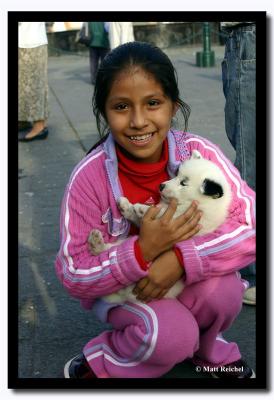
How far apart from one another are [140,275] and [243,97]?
3.66ft

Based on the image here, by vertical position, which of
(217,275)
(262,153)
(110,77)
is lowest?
(217,275)

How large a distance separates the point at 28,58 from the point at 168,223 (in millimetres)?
4169

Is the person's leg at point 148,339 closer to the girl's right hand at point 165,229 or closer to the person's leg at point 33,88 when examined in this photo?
the girl's right hand at point 165,229

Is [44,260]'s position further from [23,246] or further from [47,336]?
[47,336]

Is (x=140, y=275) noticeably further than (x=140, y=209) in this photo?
No

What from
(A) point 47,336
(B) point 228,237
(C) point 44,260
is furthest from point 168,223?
(C) point 44,260

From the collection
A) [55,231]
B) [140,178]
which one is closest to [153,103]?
[140,178]

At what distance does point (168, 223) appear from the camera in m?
2.43

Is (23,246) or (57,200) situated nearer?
(23,246)

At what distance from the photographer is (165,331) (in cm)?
241

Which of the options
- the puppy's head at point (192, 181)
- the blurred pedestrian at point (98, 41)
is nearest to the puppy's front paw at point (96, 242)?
the puppy's head at point (192, 181)

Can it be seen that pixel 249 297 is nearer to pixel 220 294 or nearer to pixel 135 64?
A: pixel 220 294

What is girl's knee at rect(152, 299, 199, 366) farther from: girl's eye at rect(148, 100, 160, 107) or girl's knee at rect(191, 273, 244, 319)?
girl's eye at rect(148, 100, 160, 107)

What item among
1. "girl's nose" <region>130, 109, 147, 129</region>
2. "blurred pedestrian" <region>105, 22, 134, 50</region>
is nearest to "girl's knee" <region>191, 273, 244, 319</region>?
"girl's nose" <region>130, 109, 147, 129</region>
